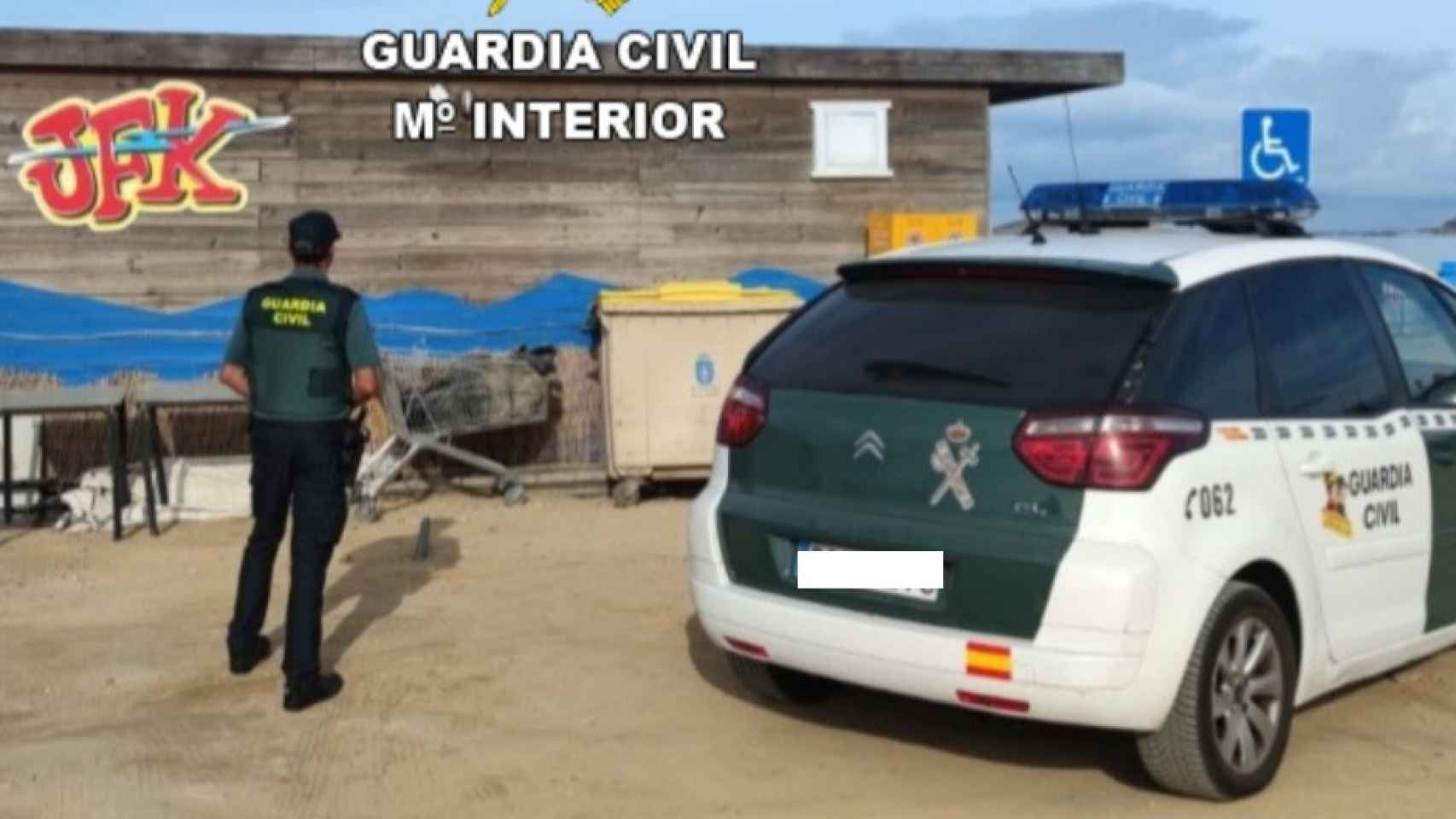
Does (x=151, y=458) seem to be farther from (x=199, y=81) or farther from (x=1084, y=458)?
(x=1084, y=458)

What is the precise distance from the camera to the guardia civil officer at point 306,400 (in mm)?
7059

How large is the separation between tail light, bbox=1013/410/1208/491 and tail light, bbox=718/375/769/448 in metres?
0.99

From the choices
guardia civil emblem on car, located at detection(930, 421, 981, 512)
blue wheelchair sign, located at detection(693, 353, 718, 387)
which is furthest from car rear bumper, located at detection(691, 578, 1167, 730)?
blue wheelchair sign, located at detection(693, 353, 718, 387)

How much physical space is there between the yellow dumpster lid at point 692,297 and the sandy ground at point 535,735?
3715 millimetres

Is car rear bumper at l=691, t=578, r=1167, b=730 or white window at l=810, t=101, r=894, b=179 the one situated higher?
white window at l=810, t=101, r=894, b=179

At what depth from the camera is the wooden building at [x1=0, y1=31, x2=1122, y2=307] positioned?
13.0m

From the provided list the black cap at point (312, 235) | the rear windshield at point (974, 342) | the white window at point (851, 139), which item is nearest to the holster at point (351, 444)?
the black cap at point (312, 235)

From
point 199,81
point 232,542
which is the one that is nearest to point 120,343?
point 199,81

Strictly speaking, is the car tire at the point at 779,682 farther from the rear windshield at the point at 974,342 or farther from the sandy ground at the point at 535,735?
the rear windshield at the point at 974,342

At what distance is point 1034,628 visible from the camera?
5.51 metres

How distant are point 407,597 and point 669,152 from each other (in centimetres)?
560

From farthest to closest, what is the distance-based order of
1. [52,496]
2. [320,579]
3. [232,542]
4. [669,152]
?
1. [669,152]
2. [52,496]
3. [232,542]
4. [320,579]

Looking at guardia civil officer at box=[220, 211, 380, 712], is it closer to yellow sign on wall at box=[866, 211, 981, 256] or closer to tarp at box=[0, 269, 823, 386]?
tarp at box=[0, 269, 823, 386]

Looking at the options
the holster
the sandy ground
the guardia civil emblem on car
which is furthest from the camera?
the holster
